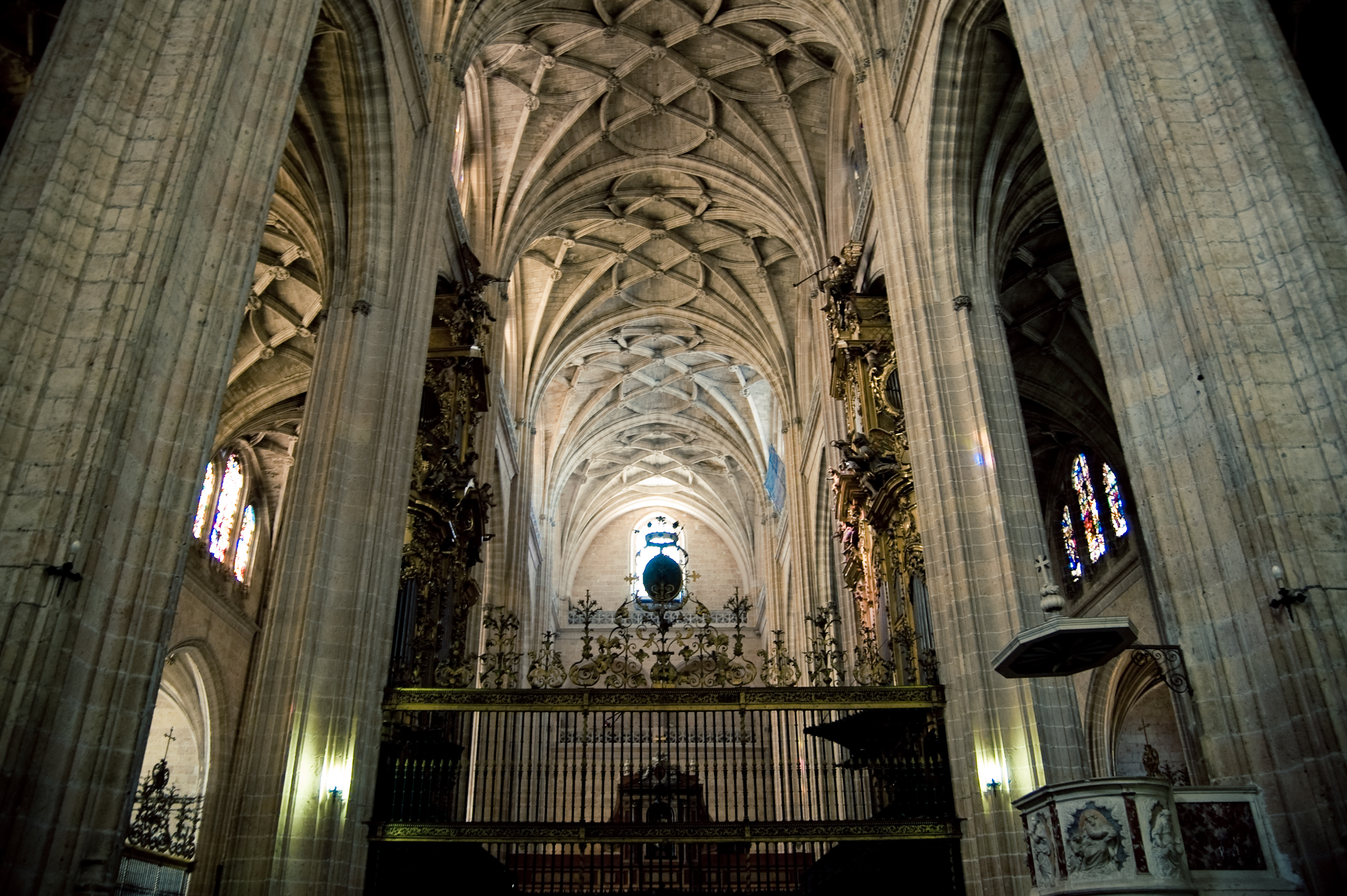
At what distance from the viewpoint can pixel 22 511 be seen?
566 centimetres

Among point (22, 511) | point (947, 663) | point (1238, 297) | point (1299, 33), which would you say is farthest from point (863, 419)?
point (22, 511)

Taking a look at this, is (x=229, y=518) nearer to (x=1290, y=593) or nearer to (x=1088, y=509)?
(x=1088, y=509)

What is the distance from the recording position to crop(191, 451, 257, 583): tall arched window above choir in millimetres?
21562

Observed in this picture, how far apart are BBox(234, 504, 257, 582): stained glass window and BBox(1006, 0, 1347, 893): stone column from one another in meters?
20.6

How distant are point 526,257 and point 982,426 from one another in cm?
1821

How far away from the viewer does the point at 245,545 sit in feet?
77.2

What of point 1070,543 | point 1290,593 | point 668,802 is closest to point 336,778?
point 668,802

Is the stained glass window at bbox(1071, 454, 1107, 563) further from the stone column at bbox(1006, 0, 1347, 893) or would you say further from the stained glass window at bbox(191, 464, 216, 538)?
the stained glass window at bbox(191, 464, 216, 538)

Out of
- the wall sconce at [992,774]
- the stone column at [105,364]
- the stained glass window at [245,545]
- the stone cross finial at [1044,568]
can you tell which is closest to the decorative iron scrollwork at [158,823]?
the stone column at [105,364]

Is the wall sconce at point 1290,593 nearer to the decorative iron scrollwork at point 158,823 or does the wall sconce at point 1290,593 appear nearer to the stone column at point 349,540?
the stone column at point 349,540

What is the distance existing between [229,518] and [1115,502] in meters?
19.3

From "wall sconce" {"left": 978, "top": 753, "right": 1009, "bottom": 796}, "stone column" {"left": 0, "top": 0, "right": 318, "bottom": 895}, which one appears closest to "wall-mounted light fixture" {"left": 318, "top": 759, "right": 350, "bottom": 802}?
"stone column" {"left": 0, "top": 0, "right": 318, "bottom": 895}

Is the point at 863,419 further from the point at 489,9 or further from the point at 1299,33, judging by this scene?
the point at 489,9

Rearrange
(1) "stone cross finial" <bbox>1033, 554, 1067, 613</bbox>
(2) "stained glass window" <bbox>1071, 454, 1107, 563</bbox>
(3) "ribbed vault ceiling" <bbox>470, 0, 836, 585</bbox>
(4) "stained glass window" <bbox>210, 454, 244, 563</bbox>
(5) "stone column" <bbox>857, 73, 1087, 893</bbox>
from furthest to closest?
1. (4) "stained glass window" <bbox>210, 454, 244, 563</bbox>
2. (3) "ribbed vault ceiling" <bbox>470, 0, 836, 585</bbox>
3. (2) "stained glass window" <bbox>1071, 454, 1107, 563</bbox>
4. (5) "stone column" <bbox>857, 73, 1087, 893</bbox>
5. (1) "stone cross finial" <bbox>1033, 554, 1067, 613</bbox>
